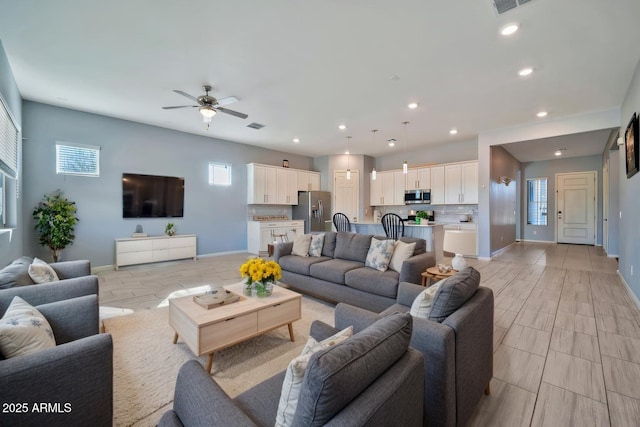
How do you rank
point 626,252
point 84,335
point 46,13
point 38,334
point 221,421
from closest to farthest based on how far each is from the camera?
point 221,421 → point 38,334 → point 84,335 → point 46,13 → point 626,252

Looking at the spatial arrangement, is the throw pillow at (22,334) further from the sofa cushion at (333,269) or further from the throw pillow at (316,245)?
the throw pillow at (316,245)

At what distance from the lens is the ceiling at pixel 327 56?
2.38m

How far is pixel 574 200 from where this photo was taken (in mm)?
8227

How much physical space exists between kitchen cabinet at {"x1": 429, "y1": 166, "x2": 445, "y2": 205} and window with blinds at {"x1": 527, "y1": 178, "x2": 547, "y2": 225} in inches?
175

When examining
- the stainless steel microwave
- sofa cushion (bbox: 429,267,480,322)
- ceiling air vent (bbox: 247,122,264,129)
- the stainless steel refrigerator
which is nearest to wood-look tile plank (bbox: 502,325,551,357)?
sofa cushion (bbox: 429,267,480,322)

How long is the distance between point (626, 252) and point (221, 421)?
5.72 m

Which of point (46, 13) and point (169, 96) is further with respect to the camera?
point (169, 96)

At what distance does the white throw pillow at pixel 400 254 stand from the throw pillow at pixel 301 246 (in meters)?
1.34

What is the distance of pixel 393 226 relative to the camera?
4.91 metres

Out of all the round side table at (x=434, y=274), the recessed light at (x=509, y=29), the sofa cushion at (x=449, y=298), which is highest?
the recessed light at (x=509, y=29)

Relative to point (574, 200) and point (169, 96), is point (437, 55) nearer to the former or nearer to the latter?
point (169, 96)

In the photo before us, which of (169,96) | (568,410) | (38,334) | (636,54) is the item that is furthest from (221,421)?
(636,54)

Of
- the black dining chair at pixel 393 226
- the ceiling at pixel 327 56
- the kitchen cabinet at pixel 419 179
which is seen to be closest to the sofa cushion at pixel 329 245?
the black dining chair at pixel 393 226

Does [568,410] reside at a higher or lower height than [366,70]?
lower
